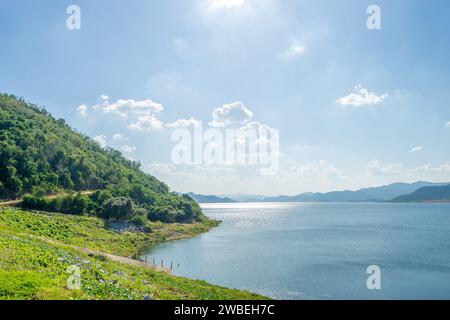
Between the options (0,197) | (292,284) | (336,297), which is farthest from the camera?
(0,197)

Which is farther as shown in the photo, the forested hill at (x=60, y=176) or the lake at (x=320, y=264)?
the forested hill at (x=60, y=176)

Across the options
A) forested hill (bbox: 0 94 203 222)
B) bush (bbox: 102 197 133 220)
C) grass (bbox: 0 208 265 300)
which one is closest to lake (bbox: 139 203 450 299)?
grass (bbox: 0 208 265 300)

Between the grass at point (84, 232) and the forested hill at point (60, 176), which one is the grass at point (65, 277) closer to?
the grass at point (84, 232)

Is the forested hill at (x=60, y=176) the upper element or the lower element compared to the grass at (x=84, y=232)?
upper

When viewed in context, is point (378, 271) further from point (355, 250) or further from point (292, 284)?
point (355, 250)

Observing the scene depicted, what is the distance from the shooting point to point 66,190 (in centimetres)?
→ 12975

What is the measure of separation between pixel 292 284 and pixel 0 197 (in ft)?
329

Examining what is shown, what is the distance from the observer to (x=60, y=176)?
440ft

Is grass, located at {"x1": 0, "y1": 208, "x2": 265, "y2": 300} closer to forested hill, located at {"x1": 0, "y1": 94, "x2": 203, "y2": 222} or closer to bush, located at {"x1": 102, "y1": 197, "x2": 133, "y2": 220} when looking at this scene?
bush, located at {"x1": 102, "y1": 197, "x2": 133, "y2": 220}

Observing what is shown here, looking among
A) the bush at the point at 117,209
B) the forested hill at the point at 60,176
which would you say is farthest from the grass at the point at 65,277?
the forested hill at the point at 60,176

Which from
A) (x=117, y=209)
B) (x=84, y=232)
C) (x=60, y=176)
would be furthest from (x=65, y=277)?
(x=60, y=176)

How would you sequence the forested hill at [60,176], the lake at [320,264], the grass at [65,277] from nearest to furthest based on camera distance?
the grass at [65,277] < the lake at [320,264] < the forested hill at [60,176]

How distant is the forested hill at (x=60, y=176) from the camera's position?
360ft
